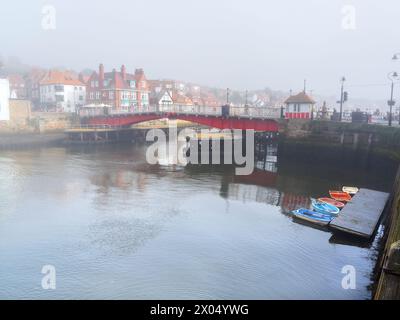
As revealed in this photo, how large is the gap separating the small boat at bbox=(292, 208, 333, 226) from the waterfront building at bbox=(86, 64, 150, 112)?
78.9 metres

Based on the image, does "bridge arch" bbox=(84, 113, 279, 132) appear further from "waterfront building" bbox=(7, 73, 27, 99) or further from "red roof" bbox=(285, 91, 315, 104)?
"waterfront building" bbox=(7, 73, 27, 99)

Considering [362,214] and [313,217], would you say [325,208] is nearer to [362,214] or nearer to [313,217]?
[313,217]

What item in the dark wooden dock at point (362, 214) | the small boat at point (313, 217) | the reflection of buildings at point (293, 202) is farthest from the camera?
the reflection of buildings at point (293, 202)

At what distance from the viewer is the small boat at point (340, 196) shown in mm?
28120

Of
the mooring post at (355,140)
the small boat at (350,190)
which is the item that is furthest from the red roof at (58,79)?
the small boat at (350,190)

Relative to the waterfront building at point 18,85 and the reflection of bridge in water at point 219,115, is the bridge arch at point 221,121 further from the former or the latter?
the waterfront building at point 18,85

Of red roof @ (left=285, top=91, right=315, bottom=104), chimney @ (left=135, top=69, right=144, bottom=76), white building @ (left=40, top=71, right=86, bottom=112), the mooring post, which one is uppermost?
chimney @ (left=135, top=69, right=144, bottom=76)

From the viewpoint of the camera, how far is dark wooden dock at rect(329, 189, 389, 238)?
20.6 m

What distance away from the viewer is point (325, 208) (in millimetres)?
24750

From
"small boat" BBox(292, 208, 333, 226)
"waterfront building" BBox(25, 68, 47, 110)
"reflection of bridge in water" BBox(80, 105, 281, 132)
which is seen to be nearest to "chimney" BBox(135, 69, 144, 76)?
"waterfront building" BBox(25, 68, 47, 110)

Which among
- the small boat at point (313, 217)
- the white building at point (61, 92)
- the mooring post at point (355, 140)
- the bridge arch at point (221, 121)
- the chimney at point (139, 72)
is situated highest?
the chimney at point (139, 72)

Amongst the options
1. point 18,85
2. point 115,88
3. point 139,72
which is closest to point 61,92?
point 115,88

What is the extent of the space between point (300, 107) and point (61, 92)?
74015 millimetres

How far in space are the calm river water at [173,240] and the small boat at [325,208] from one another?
215 centimetres
